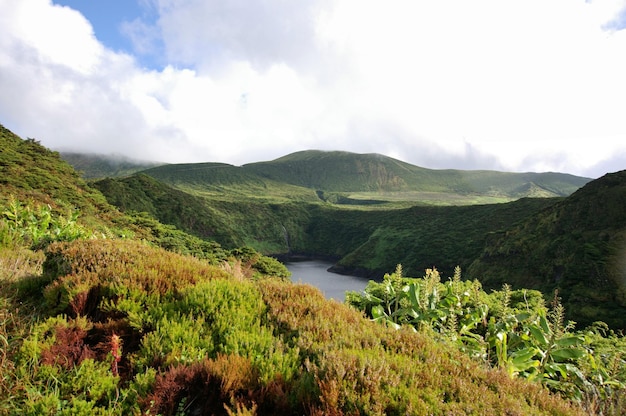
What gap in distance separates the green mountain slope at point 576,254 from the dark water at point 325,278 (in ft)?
110

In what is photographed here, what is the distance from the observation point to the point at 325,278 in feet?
378

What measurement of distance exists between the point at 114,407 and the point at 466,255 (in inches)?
4344

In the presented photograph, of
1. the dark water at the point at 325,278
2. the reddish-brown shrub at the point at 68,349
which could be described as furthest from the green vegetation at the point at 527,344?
the dark water at the point at 325,278

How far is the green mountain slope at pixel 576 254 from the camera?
156 ft

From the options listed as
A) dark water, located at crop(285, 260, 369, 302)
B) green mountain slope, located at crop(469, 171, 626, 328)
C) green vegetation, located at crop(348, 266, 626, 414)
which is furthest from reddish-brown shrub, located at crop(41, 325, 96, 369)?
dark water, located at crop(285, 260, 369, 302)

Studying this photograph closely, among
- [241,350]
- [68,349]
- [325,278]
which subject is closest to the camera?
[68,349]

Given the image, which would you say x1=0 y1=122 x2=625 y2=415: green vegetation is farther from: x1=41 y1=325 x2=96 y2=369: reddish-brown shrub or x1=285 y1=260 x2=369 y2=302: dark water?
x1=285 y1=260 x2=369 y2=302: dark water

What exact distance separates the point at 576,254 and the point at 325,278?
234 feet

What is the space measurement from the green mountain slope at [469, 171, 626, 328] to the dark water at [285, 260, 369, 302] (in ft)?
110

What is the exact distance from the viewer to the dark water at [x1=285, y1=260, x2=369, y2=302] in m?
94.2

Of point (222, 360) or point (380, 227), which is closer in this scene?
point (222, 360)

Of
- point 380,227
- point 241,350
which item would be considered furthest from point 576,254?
point 380,227

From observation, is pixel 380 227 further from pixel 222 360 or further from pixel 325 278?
pixel 222 360

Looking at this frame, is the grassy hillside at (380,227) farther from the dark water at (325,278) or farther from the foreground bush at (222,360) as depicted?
the foreground bush at (222,360)
